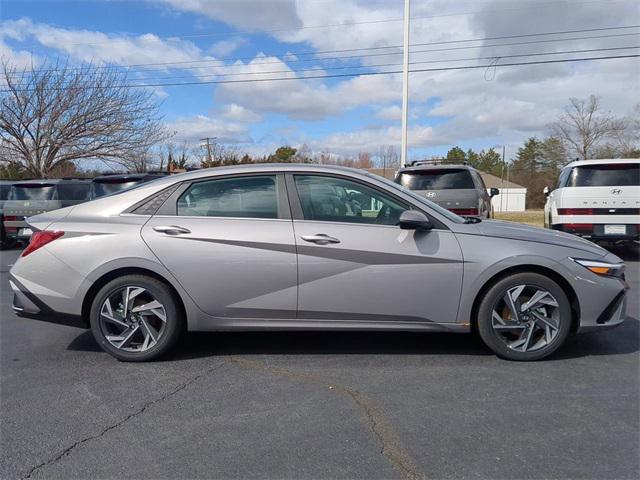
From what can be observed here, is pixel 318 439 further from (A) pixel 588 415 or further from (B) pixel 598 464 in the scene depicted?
(A) pixel 588 415

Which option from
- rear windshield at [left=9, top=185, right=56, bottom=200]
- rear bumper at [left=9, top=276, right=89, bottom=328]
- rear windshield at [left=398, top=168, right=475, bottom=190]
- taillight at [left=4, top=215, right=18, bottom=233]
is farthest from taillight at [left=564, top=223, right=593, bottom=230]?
taillight at [left=4, top=215, right=18, bottom=233]

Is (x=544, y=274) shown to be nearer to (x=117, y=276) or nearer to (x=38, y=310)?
(x=117, y=276)

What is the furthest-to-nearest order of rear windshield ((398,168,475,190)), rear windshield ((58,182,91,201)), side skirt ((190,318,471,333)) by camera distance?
1. rear windshield ((58,182,91,201))
2. rear windshield ((398,168,475,190))
3. side skirt ((190,318,471,333))

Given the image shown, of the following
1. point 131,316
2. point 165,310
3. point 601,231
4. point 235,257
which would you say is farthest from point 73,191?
point 601,231

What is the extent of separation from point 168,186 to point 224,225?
2.12ft

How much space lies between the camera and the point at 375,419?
10.2 feet

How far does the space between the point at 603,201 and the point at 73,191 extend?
11707mm

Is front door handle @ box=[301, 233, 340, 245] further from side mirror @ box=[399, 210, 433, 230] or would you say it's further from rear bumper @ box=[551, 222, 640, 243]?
rear bumper @ box=[551, 222, 640, 243]

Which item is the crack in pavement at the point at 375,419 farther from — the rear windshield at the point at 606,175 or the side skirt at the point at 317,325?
the rear windshield at the point at 606,175

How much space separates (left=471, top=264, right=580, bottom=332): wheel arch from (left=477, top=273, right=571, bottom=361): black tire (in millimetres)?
37

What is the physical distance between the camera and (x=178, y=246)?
13.1ft

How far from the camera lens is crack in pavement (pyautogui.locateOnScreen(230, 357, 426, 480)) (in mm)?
2611

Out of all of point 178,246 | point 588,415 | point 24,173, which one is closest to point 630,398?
point 588,415

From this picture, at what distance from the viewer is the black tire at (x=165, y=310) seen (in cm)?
402
